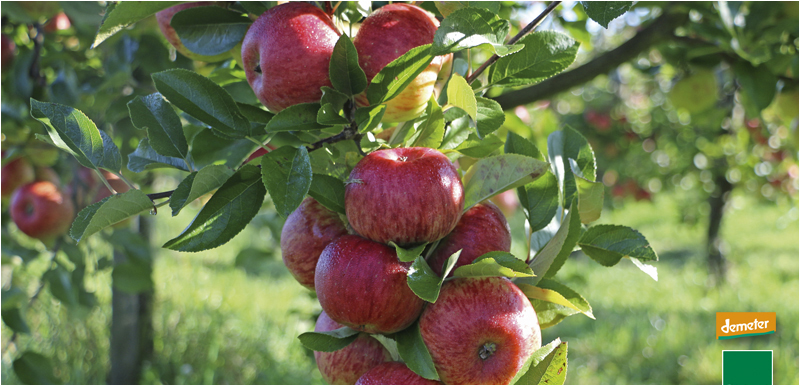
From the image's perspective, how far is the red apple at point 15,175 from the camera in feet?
5.47

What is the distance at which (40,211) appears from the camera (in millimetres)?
1532

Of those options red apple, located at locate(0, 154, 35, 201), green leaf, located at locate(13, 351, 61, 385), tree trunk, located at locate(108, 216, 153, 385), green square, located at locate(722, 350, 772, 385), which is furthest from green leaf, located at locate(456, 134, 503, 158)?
tree trunk, located at locate(108, 216, 153, 385)

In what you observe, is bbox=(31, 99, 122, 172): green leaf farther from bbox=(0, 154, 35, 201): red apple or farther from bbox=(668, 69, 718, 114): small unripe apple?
bbox=(668, 69, 718, 114): small unripe apple

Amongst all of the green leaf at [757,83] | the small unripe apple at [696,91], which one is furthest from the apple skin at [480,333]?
the small unripe apple at [696,91]

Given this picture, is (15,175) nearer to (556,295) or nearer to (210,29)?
(210,29)

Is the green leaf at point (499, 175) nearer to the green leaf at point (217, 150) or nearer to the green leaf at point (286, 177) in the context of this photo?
the green leaf at point (286, 177)

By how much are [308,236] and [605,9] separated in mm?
341

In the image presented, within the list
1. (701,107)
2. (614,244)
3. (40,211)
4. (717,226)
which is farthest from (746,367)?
(717,226)

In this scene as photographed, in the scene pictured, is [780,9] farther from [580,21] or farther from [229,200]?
[229,200]

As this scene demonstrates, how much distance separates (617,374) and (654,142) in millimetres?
1435

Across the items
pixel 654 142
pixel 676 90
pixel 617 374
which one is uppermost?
pixel 676 90

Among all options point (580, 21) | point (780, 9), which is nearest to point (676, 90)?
point (780, 9)

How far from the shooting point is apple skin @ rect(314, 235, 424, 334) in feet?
1.54

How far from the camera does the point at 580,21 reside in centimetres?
118
